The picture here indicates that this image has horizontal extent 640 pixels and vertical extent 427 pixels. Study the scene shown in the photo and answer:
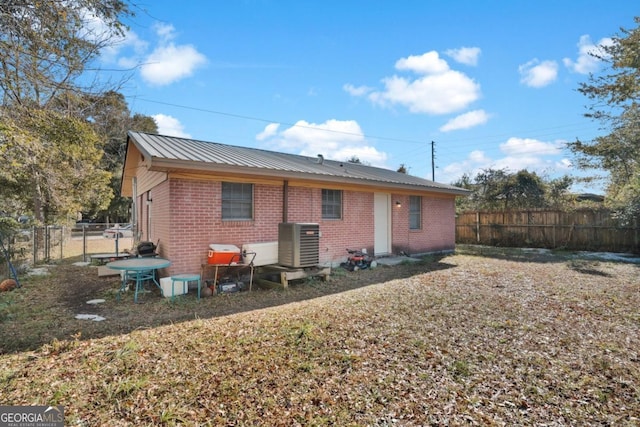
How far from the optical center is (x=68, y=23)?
4.10 m

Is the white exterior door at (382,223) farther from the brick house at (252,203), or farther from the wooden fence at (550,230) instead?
the wooden fence at (550,230)

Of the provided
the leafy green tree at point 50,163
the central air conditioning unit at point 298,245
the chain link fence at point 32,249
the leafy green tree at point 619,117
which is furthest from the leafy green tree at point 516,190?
the chain link fence at point 32,249

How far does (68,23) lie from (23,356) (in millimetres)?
4084

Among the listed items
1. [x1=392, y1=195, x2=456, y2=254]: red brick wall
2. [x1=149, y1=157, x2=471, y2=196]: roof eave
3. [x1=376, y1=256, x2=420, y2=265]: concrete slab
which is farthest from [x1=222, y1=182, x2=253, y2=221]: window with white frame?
[x1=392, y1=195, x2=456, y2=254]: red brick wall

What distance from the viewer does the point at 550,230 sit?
13703mm

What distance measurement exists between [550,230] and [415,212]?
6.91 metres

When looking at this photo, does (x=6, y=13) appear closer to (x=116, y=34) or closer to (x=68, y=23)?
(x=68, y=23)

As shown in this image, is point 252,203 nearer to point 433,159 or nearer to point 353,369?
point 353,369

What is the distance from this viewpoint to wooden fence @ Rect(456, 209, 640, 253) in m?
12.2

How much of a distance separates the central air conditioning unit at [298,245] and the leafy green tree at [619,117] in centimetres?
1221

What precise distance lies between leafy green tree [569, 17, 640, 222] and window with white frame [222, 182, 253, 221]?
13541mm

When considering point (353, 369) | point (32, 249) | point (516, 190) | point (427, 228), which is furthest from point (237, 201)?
point (516, 190)

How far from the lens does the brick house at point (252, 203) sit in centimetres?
625

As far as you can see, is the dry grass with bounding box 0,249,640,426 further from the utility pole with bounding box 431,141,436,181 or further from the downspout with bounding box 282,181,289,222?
the utility pole with bounding box 431,141,436,181
